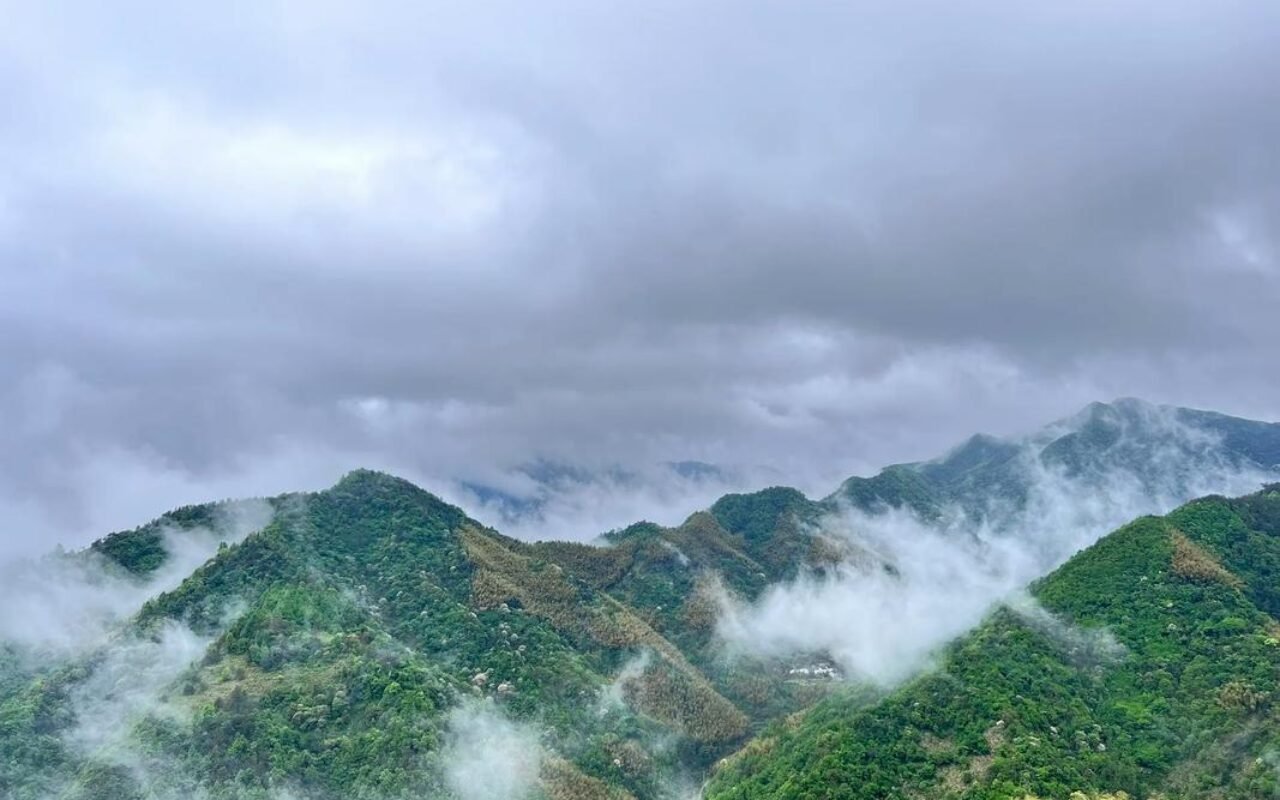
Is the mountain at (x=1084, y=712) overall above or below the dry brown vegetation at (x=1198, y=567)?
below

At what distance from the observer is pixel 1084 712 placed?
163250mm

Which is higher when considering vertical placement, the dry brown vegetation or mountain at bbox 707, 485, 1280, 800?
the dry brown vegetation

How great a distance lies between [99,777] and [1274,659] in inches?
7736

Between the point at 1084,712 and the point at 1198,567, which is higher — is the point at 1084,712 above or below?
below

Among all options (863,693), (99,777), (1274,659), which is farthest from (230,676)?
(1274,659)

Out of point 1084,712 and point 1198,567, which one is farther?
point 1198,567

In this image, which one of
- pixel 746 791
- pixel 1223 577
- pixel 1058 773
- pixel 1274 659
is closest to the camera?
pixel 1058 773

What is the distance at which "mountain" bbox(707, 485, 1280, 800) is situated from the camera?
144750 millimetres

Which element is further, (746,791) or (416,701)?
(416,701)

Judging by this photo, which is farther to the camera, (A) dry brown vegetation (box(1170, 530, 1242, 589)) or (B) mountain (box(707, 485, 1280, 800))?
(A) dry brown vegetation (box(1170, 530, 1242, 589))

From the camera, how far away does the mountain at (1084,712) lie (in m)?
145

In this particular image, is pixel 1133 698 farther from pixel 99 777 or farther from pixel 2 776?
pixel 2 776

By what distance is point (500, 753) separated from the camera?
196 m

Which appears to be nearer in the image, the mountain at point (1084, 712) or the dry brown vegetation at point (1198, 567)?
the mountain at point (1084, 712)
